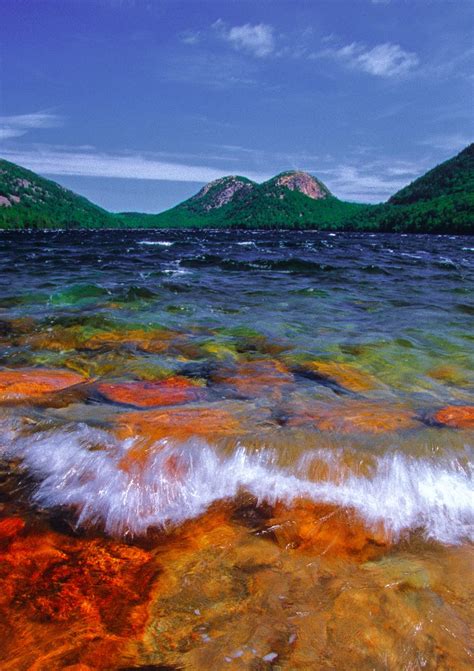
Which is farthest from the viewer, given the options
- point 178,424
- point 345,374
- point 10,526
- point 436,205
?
point 436,205

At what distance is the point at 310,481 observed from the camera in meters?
3.11

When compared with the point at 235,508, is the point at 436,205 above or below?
above

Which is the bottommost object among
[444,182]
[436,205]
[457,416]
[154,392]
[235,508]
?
[235,508]

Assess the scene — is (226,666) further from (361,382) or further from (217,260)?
(217,260)

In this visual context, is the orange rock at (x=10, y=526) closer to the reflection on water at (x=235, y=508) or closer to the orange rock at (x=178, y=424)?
the reflection on water at (x=235, y=508)

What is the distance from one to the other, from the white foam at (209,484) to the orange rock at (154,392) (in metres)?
0.99

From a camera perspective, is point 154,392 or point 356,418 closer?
point 356,418

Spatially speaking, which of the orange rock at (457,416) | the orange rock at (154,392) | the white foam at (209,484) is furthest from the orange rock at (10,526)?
the orange rock at (457,416)

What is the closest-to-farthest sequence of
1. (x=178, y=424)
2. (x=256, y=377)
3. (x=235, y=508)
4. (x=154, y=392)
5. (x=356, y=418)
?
(x=235, y=508)
(x=178, y=424)
(x=356, y=418)
(x=154, y=392)
(x=256, y=377)

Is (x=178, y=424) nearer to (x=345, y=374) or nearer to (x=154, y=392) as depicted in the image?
(x=154, y=392)

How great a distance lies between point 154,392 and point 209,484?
1868 mm

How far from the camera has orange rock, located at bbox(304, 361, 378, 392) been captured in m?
5.19

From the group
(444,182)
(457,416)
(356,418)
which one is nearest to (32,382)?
(356,418)

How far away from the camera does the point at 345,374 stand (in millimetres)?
5559
